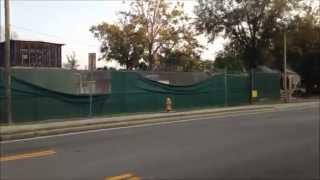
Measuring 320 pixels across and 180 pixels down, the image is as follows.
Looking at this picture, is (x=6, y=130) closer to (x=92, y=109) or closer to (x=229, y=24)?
(x=92, y=109)

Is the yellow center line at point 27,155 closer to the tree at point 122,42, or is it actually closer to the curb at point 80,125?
the curb at point 80,125

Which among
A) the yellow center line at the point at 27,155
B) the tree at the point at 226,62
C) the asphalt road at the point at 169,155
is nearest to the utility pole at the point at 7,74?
the asphalt road at the point at 169,155

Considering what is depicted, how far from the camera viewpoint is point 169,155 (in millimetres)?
13180

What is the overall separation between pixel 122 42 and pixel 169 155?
180 ft

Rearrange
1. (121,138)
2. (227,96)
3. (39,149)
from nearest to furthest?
(39,149), (121,138), (227,96)

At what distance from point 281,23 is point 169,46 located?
17.7m

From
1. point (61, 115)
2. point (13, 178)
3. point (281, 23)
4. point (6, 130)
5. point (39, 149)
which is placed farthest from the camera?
point (281, 23)

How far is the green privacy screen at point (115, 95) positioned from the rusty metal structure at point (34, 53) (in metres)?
6.48

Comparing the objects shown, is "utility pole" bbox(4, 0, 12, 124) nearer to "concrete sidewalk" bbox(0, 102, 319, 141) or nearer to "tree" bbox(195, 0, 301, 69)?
"concrete sidewalk" bbox(0, 102, 319, 141)

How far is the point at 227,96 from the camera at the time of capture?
36.8 metres

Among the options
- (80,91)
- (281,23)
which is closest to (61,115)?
(80,91)

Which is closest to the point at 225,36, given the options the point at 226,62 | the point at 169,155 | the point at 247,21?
the point at 247,21

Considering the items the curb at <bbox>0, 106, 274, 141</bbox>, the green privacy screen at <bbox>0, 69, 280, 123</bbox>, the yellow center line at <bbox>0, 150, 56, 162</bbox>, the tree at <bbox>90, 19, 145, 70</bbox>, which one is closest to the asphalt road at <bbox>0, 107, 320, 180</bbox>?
the yellow center line at <bbox>0, 150, 56, 162</bbox>

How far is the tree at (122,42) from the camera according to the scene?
6506cm
